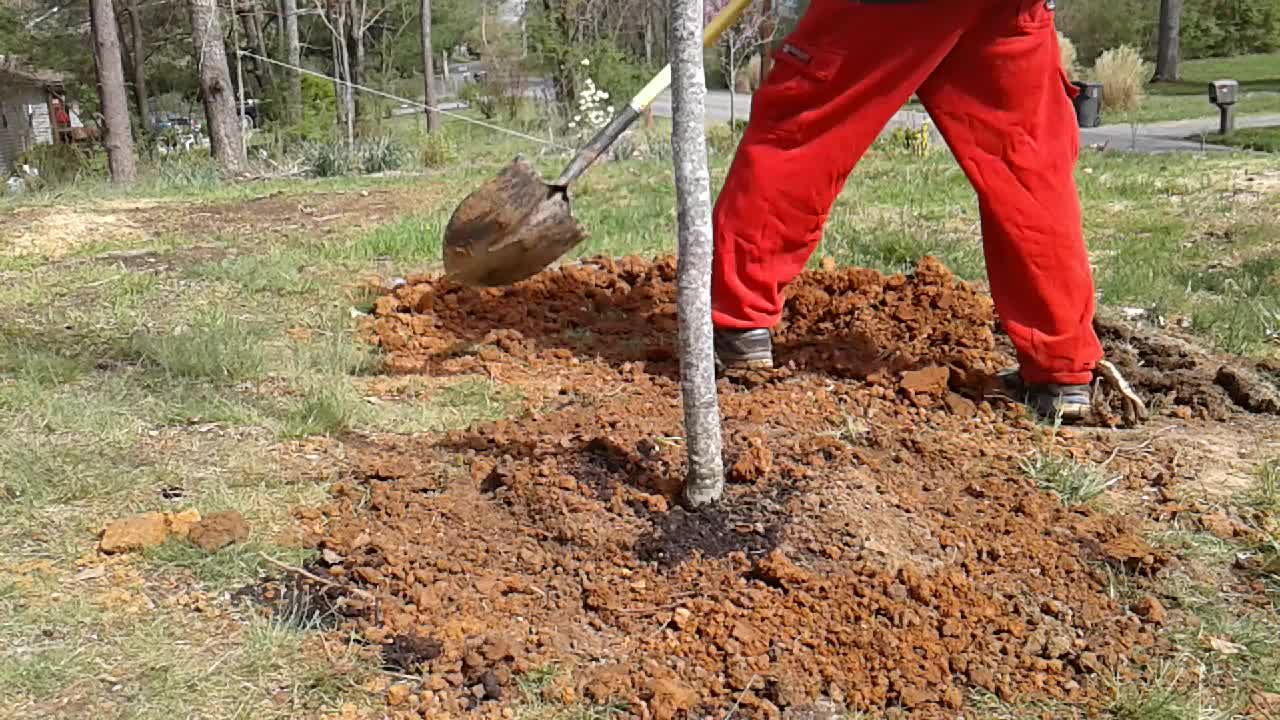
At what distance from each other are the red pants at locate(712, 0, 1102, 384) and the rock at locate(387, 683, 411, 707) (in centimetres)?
161

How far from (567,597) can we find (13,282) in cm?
Result: 385

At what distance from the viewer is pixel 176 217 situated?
688 cm

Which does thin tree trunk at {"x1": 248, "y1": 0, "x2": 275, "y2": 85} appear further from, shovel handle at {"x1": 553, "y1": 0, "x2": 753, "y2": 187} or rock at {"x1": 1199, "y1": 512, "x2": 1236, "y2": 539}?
rock at {"x1": 1199, "y1": 512, "x2": 1236, "y2": 539}

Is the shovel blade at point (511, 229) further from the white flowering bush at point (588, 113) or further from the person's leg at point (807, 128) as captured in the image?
the white flowering bush at point (588, 113)

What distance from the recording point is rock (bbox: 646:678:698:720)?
188cm

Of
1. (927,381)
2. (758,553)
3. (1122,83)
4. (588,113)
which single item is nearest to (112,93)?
(588,113)

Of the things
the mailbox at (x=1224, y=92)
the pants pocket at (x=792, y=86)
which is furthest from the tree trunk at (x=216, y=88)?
the mailbox at (x=1224, y=92)

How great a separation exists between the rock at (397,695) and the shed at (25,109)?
2715cm

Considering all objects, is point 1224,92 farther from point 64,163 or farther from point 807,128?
point 64,163

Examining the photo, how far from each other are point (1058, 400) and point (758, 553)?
123cm

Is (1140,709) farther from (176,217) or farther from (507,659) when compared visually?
(176,217)

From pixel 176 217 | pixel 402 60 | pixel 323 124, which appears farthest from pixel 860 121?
pixel 402 60

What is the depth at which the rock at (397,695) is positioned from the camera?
1.92 m

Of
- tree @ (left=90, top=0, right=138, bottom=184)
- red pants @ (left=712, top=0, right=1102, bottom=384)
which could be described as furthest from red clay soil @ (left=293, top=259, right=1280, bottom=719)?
tree @ (left=90, top=0, right=138, bottom=184)
